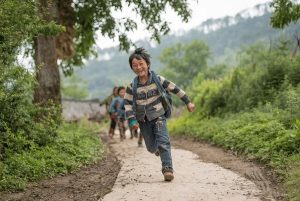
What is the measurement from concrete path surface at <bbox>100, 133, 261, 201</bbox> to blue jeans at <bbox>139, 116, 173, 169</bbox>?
347 millimetres

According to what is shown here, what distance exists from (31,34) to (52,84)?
186 inches

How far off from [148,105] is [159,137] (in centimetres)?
54

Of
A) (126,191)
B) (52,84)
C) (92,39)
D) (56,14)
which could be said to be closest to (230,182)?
(126,191)

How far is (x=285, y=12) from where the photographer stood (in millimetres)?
9984

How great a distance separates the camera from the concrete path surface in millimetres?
5727

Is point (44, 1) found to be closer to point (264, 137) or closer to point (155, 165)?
point (155, 165)

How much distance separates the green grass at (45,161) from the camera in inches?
279

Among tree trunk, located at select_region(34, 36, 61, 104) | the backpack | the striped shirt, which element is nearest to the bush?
the backpack

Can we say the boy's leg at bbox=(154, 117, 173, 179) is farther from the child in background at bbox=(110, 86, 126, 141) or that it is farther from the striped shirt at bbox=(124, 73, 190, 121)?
the child in background at bbox=(110, 86, 126, 141)

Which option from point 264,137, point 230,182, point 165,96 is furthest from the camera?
point 264,137

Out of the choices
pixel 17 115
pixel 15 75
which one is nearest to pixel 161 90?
pixel 15 75

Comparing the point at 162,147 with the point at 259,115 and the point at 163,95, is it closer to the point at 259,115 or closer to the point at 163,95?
the point at 163,95

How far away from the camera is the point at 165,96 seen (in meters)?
7.29

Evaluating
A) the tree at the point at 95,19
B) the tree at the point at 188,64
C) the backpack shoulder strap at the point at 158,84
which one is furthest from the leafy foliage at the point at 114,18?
the tree at the point at 188,64
